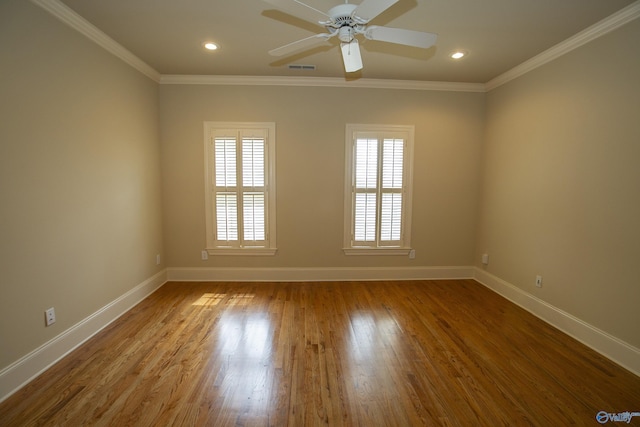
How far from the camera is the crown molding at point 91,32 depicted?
2.20m

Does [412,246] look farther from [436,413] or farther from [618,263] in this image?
[436,413]

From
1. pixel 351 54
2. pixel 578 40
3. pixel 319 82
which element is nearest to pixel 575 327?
pixel 578 40

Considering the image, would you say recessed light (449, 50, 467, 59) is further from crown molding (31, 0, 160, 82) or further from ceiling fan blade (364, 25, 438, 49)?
crown molding (31, 0, 160, 82)

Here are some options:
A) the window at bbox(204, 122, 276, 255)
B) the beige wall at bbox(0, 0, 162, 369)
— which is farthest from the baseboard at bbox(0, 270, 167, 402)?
the window at bbox(204, 122, 276, 255)

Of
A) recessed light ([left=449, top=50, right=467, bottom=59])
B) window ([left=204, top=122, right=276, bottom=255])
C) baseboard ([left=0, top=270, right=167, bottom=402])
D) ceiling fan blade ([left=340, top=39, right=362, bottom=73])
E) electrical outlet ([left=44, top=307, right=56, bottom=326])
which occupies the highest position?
recessed light ([left=449, top=50, right=467, bottom=59])

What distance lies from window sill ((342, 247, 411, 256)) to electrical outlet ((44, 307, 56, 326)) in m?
3.13

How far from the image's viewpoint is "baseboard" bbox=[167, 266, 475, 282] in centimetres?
409

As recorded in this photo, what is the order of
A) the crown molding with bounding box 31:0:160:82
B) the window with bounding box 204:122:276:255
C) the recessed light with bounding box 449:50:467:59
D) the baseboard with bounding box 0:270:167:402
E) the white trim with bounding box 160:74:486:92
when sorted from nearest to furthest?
the baseboard with bounding box 0:270:167:402 < the crown molding with bounding box 31:0:160:82 < the recessed light with bounding box 449:50:467:59 < the white trim with bounding box 160:74:486:92 < the window with bounding box 204:122:276:255

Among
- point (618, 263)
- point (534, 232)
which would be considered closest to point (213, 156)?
point (534, 232)

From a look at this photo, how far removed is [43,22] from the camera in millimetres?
2143

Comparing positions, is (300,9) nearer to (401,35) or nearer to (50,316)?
(401,35)

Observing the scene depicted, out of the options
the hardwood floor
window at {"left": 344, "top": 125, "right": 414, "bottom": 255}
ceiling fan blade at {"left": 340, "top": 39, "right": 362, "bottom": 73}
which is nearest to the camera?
the hardwood floor

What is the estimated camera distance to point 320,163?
159 inches

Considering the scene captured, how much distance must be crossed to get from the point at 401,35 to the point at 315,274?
3148 mm
